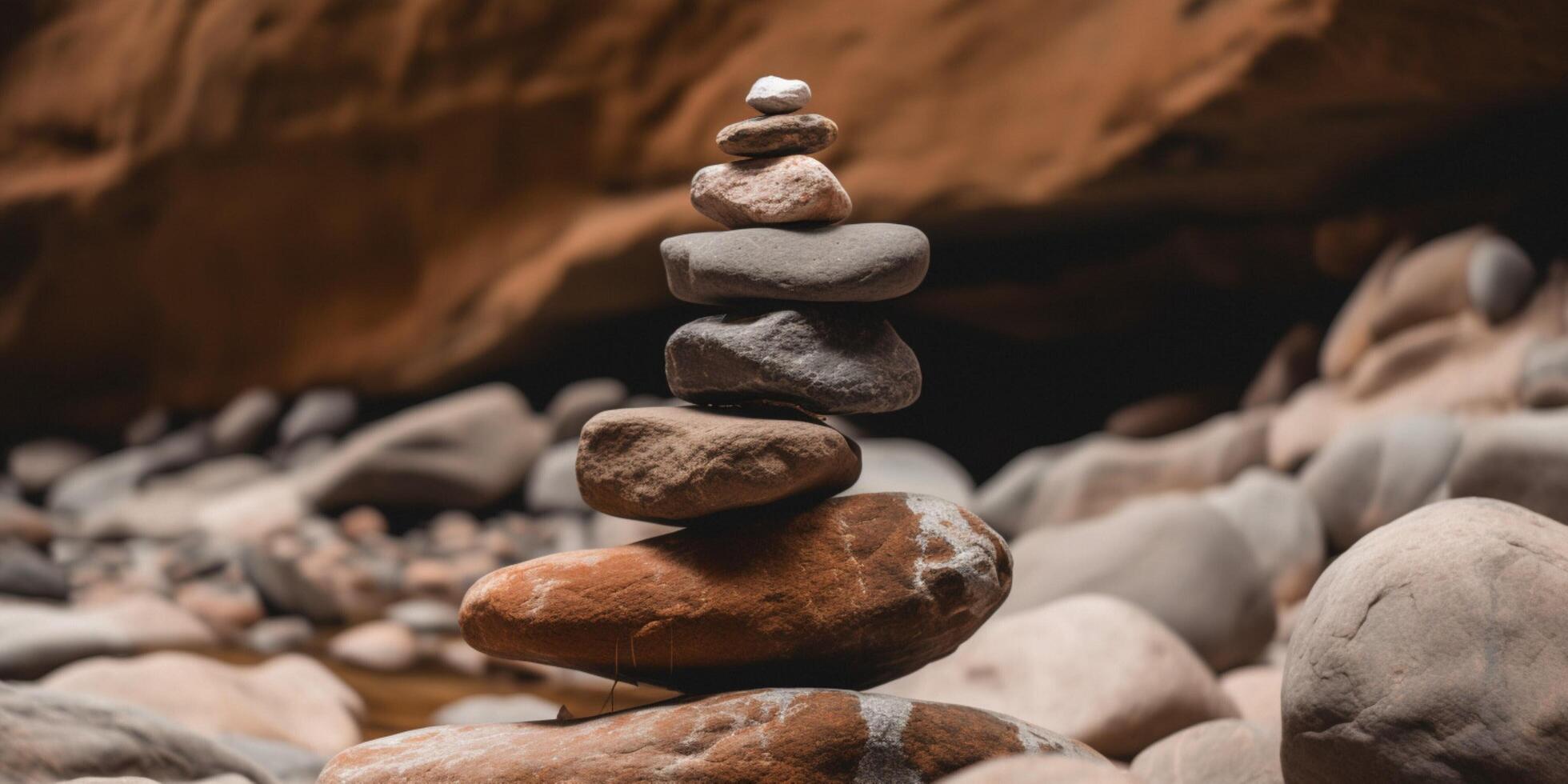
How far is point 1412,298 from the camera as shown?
5.93 meters

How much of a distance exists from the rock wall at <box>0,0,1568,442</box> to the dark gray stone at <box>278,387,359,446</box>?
0.17 metres

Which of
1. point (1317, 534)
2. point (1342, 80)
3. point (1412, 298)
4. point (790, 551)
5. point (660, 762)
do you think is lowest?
point (1317, 534)

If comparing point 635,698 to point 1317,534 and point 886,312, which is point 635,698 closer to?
point 1317,534

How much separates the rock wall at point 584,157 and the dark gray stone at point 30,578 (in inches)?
137

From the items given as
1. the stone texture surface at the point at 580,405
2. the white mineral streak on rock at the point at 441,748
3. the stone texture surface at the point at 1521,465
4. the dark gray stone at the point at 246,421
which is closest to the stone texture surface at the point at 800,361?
the white mineral streak on rock at the point at 441,748

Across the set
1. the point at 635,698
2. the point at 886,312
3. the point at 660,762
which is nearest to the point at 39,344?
the point at 886,312

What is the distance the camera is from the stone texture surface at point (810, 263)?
98.1 inches

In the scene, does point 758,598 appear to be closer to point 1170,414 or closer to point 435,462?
point 1170,414

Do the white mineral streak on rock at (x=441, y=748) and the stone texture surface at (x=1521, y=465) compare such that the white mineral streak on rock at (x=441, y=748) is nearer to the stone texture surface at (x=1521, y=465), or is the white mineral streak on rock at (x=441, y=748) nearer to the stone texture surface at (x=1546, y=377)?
the stone texture surface at (x=1521, y=465)

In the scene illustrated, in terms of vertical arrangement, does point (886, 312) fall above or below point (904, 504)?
below

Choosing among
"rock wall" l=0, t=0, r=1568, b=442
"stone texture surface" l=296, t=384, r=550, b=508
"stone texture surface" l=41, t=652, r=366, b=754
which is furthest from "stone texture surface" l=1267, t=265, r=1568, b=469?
"stone texture surface" l=296, t=384, r=550, b=508

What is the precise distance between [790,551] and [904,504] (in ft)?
0.86

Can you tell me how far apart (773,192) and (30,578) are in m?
5.13

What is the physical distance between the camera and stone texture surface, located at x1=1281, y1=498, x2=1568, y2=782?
204cm
